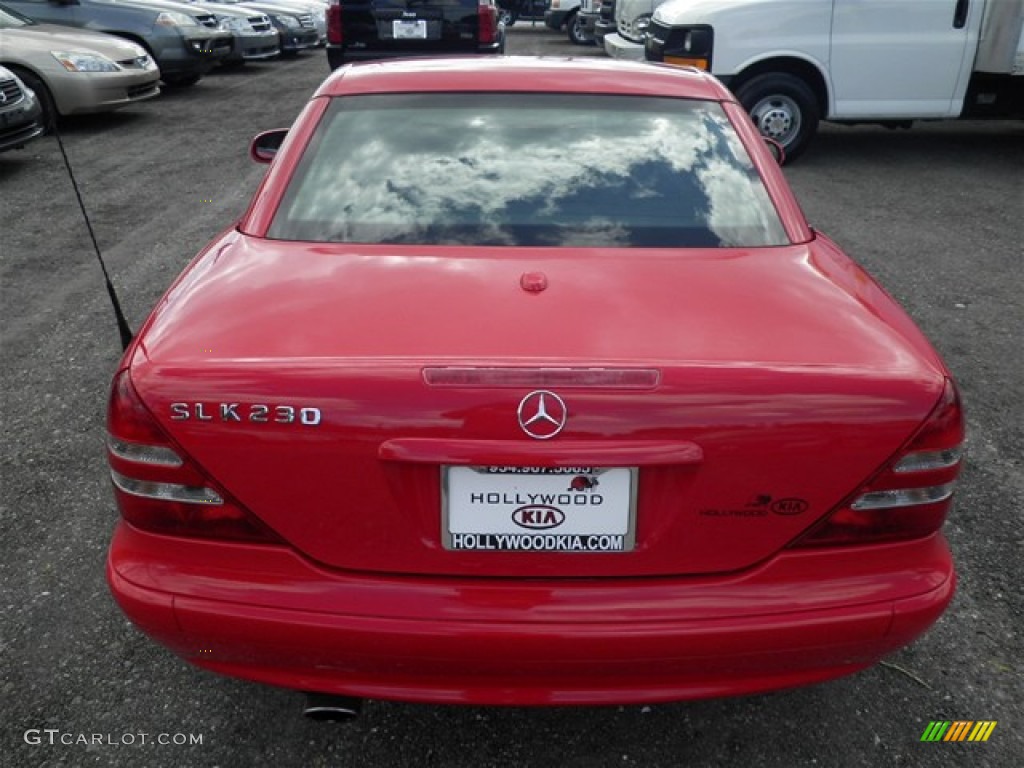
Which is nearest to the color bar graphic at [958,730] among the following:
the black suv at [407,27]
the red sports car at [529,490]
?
the red sports car at [529,490]

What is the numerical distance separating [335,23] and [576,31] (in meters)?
11.5

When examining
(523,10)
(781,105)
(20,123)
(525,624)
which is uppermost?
(525,624)

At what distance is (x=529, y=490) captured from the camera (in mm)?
1778

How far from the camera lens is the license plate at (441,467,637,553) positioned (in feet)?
5.81

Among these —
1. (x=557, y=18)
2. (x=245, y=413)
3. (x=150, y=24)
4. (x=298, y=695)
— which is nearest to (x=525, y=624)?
(x=245, y=413)

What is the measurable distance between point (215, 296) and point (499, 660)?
1033 millimetres

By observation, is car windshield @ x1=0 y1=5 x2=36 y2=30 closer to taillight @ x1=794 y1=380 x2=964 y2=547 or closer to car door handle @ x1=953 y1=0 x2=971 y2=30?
car door handle @ x1=953 y1=0 x2=971 y2=30

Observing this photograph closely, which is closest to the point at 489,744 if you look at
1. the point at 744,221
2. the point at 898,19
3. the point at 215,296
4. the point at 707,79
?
the point at 215,296

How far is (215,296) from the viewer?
2164mm

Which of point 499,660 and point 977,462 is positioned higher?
point 499,660

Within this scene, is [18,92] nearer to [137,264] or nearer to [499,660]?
[137,264]

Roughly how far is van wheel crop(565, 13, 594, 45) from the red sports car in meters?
20.1

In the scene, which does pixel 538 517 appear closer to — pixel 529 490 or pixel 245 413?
pixel 529 490

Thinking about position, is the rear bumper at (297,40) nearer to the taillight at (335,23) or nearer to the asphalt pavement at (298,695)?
the taillight at (335,23)
